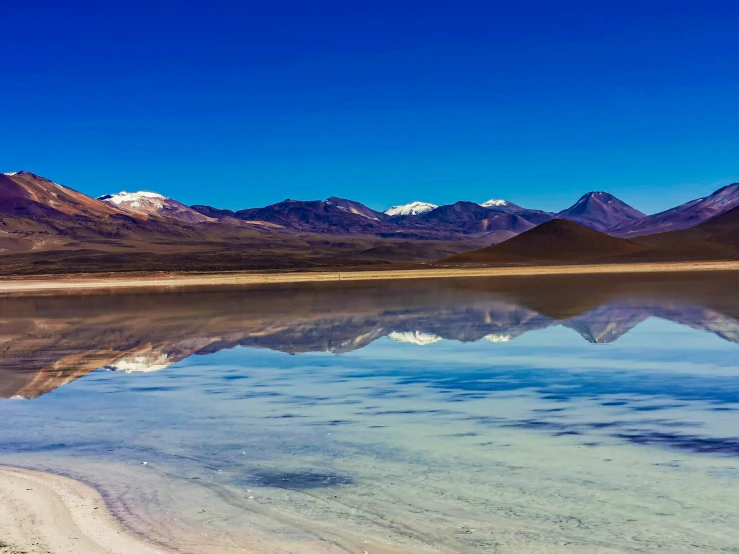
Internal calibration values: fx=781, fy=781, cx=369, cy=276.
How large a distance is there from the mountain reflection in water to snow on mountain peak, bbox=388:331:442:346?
3cm

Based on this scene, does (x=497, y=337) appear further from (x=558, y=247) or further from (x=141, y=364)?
(x=558, y=247)

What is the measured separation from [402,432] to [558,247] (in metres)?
133

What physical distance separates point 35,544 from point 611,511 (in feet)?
17.3

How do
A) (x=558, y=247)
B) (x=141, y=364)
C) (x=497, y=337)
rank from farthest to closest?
(x=558, y=247) < (x=497, y=337) < (x=141, y=364)

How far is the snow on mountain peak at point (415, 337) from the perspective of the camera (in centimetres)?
2119

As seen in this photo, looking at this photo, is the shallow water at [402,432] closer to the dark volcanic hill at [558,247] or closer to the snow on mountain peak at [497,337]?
the snow on mountain peak at [497,337]

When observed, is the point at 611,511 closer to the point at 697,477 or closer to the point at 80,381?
the point at 697,477

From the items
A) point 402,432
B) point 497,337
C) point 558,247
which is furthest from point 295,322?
point 558,247

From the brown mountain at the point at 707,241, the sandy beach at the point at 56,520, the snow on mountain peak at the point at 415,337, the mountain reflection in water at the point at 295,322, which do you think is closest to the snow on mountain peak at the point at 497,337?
the mountain reflection in water at the point at 295,322

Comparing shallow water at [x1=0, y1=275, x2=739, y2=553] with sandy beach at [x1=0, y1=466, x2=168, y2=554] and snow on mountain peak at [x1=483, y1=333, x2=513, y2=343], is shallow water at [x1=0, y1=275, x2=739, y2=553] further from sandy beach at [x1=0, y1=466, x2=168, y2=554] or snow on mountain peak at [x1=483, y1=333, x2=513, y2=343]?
sandy beach at [x1=0, y1=466, x2=168, y2=554]

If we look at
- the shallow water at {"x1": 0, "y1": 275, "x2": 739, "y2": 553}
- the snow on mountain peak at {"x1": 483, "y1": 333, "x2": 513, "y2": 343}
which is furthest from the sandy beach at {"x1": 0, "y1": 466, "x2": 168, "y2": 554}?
the snow on mountain peak at {"x1": 483, "y1": 333, "x2": 513, "y2": 343}

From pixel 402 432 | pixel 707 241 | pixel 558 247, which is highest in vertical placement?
pixel 707 241

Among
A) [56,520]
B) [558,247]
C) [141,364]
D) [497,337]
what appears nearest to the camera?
[56,520]

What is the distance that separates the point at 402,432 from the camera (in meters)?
10.9
